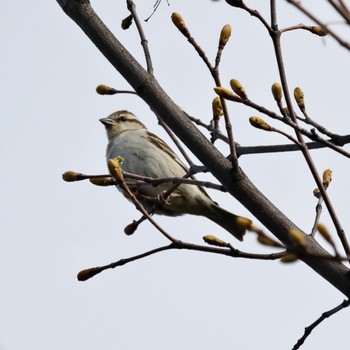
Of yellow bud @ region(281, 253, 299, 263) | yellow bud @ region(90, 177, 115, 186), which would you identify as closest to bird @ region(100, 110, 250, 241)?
yellow bud @ region(90, 177, 115, 186)

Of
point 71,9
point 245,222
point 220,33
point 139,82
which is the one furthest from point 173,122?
point 245,222

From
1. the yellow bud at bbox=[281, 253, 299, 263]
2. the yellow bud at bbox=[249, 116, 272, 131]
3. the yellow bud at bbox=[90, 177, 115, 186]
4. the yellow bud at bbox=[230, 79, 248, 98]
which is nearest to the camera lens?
the yellow bud at bbox=[281, 253, 299, 263]

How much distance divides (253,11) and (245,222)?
4.19ft

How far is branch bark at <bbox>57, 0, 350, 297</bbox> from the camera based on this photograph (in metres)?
3.84

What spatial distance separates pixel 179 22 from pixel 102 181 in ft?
3.03

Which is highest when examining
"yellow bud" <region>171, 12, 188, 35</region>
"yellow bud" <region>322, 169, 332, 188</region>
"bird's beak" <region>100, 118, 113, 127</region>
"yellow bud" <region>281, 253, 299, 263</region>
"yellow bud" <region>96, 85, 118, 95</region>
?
"bird's beak" <region>100, 118, 113, 127</region>

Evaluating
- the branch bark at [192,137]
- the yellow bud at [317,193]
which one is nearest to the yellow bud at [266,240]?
the branch bark at [192,137]

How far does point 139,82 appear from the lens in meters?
4.10

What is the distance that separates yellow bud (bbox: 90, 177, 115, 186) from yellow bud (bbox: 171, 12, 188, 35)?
0.85 metres

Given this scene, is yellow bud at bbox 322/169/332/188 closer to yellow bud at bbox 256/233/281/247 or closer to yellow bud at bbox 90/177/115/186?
yellow bud at bbox 90/177/115/186

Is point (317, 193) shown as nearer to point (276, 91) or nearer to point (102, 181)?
point (276, 91)

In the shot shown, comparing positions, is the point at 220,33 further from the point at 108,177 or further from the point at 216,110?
the point at 108,177

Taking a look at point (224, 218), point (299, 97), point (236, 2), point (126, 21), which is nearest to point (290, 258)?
point (236, 2)

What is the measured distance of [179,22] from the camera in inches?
157
